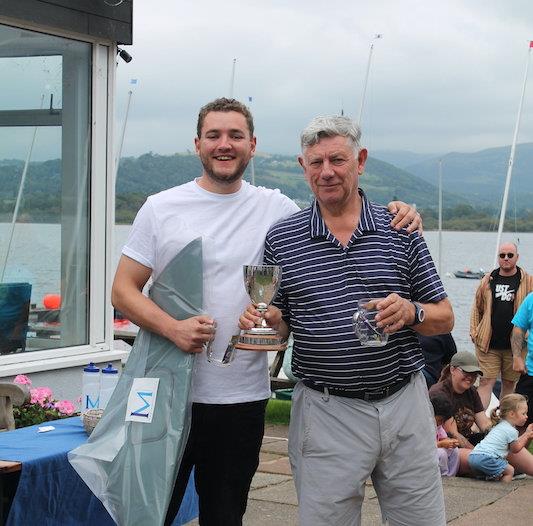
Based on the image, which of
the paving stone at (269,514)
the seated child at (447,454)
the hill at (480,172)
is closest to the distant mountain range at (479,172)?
the hill at (480,172)

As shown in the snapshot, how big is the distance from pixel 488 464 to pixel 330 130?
5.02 metres

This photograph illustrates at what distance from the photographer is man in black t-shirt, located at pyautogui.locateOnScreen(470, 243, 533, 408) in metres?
11.7

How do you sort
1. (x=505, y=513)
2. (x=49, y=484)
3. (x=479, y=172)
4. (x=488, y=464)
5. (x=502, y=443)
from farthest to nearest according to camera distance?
1. (x=479, y=172)
2. (x=502, y=443)
3. (x=488, y=464)
4. (x=505, y=513)
5. (x=49, y=484)

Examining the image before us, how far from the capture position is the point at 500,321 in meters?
11.7

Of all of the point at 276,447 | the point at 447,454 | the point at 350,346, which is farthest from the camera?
the point at 276,447

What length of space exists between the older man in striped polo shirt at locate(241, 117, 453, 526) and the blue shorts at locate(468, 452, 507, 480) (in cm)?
440

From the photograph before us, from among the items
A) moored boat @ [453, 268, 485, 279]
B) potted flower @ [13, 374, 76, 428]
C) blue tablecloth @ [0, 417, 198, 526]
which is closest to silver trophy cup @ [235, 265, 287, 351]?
blue tablecloth @ [0, 417, 198, 526]

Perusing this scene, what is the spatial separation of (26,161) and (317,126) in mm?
4414

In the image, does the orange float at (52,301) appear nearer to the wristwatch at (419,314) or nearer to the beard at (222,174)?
the beard at (222,174)

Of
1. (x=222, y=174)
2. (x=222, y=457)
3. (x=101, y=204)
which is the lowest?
(x=222, y=457)

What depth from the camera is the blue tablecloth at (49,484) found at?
14.6 ft

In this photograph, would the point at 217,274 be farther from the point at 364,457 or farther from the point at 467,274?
the point at 467,274

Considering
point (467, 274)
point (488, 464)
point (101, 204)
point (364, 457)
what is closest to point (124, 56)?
point (101, 204)

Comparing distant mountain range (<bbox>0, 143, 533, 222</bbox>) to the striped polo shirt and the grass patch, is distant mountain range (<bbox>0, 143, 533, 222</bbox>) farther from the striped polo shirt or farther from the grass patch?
the grass patch
